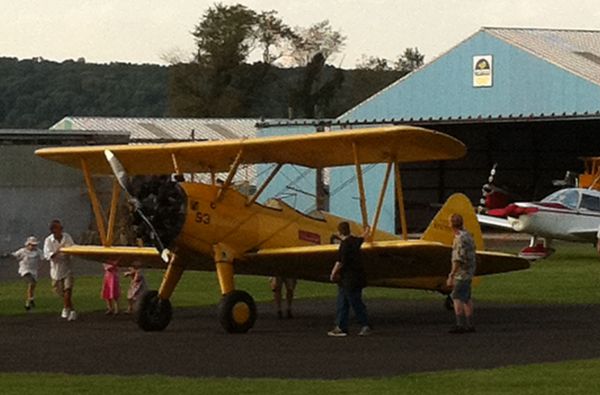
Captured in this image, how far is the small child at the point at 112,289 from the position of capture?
2236 cm

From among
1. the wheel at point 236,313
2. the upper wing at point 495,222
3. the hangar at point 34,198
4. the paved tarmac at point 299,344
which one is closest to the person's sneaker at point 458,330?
the paved tarmac at point 299,344

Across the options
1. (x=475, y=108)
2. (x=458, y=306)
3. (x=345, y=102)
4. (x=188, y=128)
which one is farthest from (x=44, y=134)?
(x=345, y=102)

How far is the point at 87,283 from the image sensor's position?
3038cm

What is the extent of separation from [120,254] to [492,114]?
90.2 feet

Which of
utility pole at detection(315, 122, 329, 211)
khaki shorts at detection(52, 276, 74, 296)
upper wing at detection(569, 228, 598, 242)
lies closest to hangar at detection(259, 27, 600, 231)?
utility pole at detection(315, 122, 329, 211)

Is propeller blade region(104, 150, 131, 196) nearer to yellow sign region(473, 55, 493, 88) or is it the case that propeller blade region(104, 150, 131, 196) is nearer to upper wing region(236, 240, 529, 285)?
upper wing region(236, 240, 529, 285)

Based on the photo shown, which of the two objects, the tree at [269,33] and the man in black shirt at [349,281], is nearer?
the man in black shirt at [349,281]

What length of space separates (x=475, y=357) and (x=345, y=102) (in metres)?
98.1

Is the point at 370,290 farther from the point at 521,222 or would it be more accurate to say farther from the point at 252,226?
the point at 521,222

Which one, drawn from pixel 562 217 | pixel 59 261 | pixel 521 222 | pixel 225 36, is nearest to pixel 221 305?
pixel 59 261

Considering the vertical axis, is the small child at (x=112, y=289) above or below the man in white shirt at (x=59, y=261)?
below

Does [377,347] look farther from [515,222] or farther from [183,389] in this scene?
[515,222]

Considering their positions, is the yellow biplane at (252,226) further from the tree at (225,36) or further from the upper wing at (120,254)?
the tree at (225,36)

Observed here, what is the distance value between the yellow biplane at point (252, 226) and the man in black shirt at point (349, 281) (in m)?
0.31
